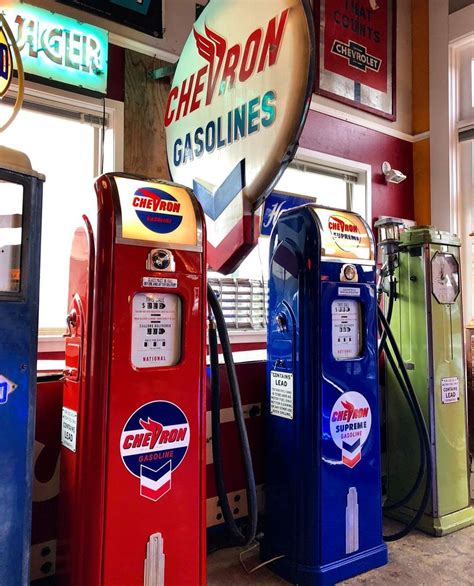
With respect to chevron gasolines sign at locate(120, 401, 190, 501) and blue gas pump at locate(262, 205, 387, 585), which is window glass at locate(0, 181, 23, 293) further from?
blue gas pump at locate(262, 205, 387, 585)

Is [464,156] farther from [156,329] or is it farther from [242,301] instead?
[156,329]

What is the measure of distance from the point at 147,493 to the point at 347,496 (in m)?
1.05

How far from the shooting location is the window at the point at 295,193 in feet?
12.5

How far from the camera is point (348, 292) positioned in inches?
99.6

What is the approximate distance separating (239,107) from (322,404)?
1360 mm

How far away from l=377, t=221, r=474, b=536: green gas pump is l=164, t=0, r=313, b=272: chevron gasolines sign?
1427 millimetres

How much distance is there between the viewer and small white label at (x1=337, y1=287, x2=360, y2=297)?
250 centimetres

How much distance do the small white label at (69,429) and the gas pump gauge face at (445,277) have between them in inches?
85.3

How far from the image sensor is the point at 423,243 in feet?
10.1

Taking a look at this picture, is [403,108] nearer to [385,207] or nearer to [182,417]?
[385,207]

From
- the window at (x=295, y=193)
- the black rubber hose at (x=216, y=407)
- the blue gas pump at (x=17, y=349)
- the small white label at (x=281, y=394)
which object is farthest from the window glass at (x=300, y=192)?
the blue gas pump at (x=17, y=349)

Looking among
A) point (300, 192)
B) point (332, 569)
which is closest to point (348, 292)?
point (332, 569)

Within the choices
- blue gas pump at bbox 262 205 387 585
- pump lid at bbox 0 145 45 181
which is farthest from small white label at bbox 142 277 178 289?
blue gas pump at bbox 262 205 387 585

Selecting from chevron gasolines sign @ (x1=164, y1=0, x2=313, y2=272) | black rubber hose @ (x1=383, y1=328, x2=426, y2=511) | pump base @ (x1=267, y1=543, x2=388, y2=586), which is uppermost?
chevron gasolines sign @ (x1=164, y1=0, x2=313, y2=272)
